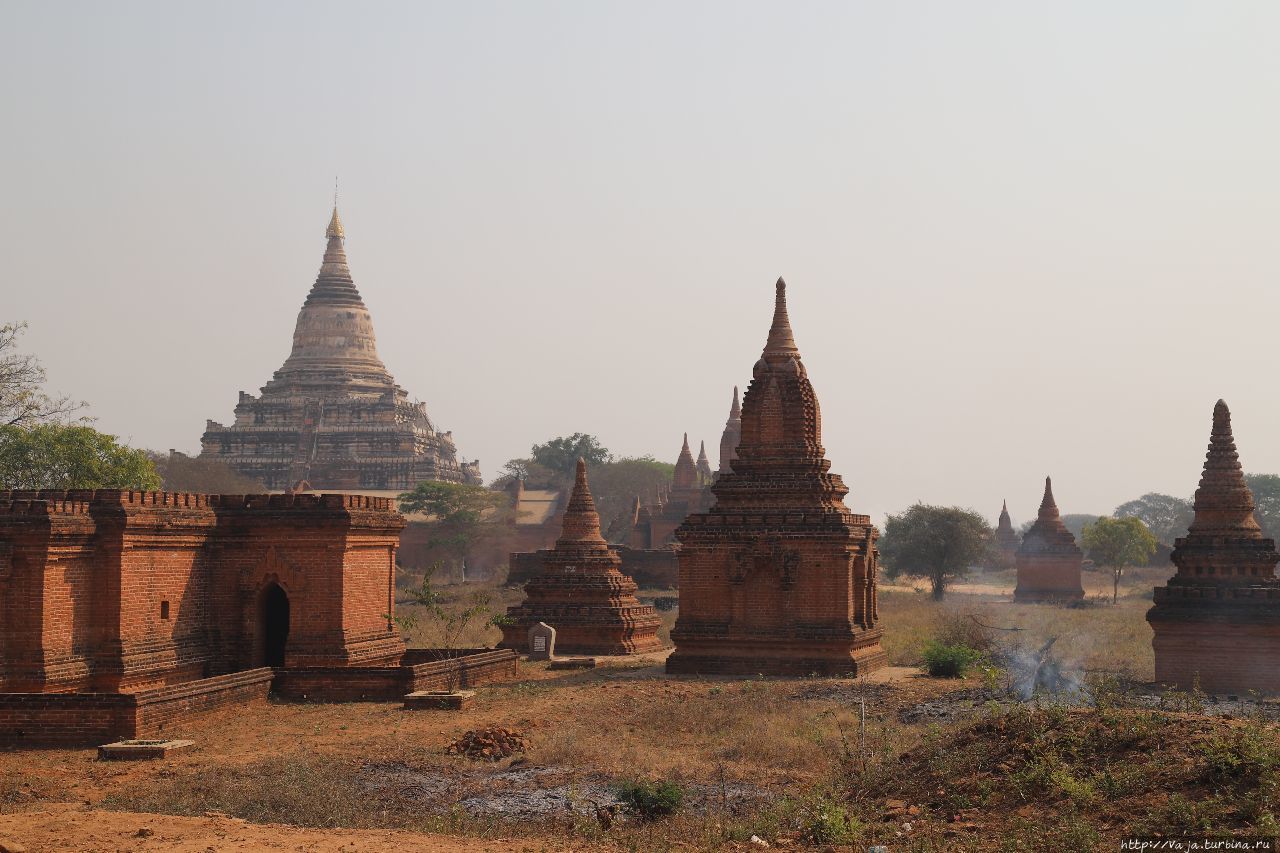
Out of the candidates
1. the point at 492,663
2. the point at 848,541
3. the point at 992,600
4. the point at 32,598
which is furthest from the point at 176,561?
the point at 992,600

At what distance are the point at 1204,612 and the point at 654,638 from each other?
14.4 metres

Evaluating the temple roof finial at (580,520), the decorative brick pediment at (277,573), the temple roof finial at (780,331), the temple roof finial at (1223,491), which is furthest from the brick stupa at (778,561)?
the decorative brick pediment at (277,573)

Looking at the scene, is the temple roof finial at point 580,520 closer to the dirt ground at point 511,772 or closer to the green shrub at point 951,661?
the dirt ground at point 511,772

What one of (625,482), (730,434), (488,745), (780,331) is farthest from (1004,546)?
(488,745)

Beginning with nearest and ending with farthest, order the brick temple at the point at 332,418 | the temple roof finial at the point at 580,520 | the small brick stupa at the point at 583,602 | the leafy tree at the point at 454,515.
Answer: the small brick stupa at the point at 583,602 < the temple roof finial at the point at 580,520 < the leafy tree at the point at 454,515 < the brick temple at the point at 332,418

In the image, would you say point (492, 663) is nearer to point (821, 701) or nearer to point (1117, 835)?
point (821, 701)

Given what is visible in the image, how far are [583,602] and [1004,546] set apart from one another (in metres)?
64.0

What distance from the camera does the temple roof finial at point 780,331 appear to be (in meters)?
29.3

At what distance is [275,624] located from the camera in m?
24.7

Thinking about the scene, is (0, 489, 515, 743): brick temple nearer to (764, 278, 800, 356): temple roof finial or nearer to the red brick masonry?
the red brick masonry

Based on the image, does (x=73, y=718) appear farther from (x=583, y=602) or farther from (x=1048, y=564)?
(x=1048, y=564)

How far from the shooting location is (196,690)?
1959 cm

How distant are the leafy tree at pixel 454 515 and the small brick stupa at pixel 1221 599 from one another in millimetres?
51823

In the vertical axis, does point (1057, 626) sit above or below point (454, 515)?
below
